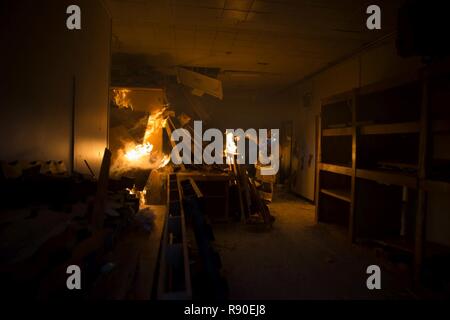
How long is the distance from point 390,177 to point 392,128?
0.61 metres

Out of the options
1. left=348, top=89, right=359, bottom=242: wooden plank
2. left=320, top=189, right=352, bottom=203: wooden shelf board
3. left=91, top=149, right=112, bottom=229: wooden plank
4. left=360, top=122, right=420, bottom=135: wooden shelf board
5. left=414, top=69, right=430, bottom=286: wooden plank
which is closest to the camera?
left=91, top=149, right=112, bottom=229: wooden plank

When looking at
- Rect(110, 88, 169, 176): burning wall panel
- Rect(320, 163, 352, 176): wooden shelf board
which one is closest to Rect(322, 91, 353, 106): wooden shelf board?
Rect(320, 163, 352, 176): wooden shelf board

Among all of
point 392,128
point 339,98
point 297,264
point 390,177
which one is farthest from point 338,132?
point 297,264

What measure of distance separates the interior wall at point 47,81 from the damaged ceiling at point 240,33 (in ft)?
4.20

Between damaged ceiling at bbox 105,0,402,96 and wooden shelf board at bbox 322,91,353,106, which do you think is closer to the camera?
damaged ceiling at bbox 105,0,402,96

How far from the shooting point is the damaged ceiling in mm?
3697

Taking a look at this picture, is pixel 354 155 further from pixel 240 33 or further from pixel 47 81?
pixel 47 81

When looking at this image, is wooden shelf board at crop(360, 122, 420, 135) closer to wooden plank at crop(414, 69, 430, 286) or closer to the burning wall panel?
wooden plank at crop(414, 69, 430, 286)

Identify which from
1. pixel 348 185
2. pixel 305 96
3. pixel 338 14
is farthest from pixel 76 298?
pixel 305 96

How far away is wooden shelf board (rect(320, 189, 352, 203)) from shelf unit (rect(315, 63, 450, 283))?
2 cm

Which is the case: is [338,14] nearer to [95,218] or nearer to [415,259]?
[415,259]

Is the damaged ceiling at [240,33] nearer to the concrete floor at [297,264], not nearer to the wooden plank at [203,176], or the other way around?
the wooden plank at [203,176]

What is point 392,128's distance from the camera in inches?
134

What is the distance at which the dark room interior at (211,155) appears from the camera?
4.86 ft
